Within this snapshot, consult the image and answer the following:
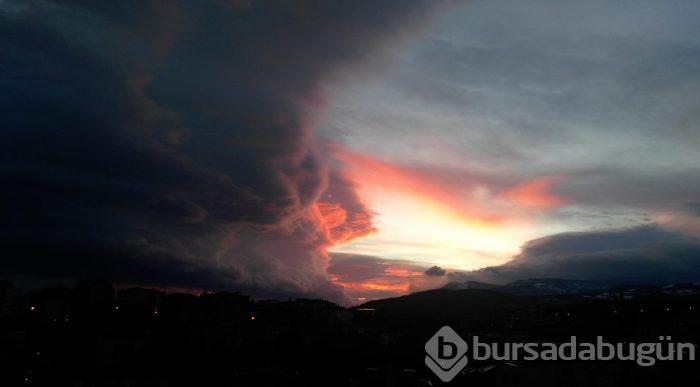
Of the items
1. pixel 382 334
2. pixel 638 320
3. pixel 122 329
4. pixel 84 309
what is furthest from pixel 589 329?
pixel 84 309

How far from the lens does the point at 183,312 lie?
95438 millimetres

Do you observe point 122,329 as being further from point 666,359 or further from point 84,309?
point 666,359

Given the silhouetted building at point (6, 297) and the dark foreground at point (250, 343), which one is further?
the silhouetted building at point (6, 297)

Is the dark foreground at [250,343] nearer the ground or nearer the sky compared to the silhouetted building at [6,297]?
nearer the ground

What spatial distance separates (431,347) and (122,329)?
41773mm
